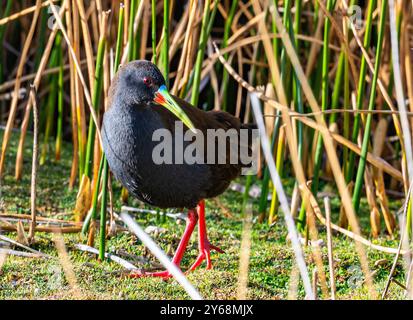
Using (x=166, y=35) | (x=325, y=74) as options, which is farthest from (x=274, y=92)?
(x=166, y=35)

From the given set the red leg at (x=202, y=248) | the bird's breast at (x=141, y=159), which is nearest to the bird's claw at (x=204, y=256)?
the red leg at (x=202, y=248)

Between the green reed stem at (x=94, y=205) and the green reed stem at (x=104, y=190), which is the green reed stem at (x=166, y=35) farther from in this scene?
the green reed stem at (x=94, y=205)

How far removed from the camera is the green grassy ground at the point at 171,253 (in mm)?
3104

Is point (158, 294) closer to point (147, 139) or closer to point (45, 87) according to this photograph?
point (147, 139)

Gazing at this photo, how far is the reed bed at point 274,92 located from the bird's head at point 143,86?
0.33 ft

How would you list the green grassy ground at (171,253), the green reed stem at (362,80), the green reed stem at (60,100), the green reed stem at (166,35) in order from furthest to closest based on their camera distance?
the green reed stem at (60,100) < the green reed stem at (362,80) < the green reed stem at (166,35) < the green grassy ground at (171,253)

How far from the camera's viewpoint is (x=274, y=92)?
4180 millimetres

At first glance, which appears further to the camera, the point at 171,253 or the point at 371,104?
the point at 171,253


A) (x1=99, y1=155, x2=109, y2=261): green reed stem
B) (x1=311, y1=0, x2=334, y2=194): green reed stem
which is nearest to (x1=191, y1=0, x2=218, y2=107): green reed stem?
(x1=311, y1=0, x2=334, y2=194): green reed stem

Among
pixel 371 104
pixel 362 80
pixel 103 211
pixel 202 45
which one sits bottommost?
pixel 103 211

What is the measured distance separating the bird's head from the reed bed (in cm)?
10

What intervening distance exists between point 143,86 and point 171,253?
0.89 meters

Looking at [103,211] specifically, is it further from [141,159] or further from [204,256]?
[204,256]
